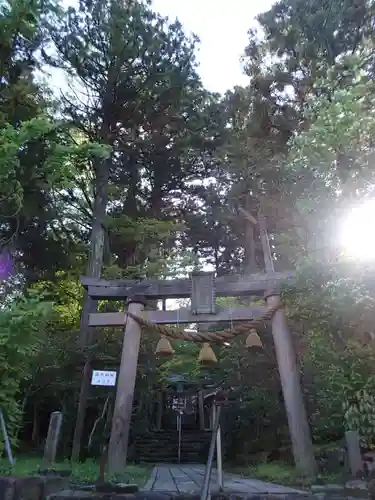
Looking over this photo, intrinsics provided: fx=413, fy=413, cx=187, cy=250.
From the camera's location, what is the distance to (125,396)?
28.3 feet

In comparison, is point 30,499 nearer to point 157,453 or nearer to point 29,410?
point 29,410

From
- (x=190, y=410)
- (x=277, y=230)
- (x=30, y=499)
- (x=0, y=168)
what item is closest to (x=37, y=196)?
(x=0, y=168)

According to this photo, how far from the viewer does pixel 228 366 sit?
451 inches

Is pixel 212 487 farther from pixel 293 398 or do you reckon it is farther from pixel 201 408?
pixel 201 408

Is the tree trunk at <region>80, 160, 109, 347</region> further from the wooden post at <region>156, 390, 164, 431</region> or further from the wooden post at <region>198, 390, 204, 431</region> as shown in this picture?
the wooden post at <region>198, 390, 204, 431</region>

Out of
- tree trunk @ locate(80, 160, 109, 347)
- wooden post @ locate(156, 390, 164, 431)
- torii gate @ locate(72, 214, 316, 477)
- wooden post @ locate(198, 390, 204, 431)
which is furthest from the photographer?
wooden post @ locate(198, 390, 204, 431)

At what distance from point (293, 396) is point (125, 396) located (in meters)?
3.42

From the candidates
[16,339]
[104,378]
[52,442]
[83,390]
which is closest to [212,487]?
[104,378]

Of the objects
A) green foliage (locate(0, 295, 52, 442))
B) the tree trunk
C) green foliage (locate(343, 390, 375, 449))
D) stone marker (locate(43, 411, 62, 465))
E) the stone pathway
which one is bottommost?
the stone pathway

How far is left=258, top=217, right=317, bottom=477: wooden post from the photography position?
764cm

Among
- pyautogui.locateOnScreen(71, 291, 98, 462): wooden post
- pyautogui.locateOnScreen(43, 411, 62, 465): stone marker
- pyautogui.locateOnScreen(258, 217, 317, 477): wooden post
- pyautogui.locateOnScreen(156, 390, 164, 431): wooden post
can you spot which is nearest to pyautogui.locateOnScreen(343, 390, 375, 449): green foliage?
pyautogui.locateOnScreen(258, 217, 317, 477): wooden post

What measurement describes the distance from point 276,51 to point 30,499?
1442 cm

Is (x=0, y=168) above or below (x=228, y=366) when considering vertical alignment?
above

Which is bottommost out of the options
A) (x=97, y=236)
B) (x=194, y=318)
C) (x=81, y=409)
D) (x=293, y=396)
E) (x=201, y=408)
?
(x=81, y=409)
